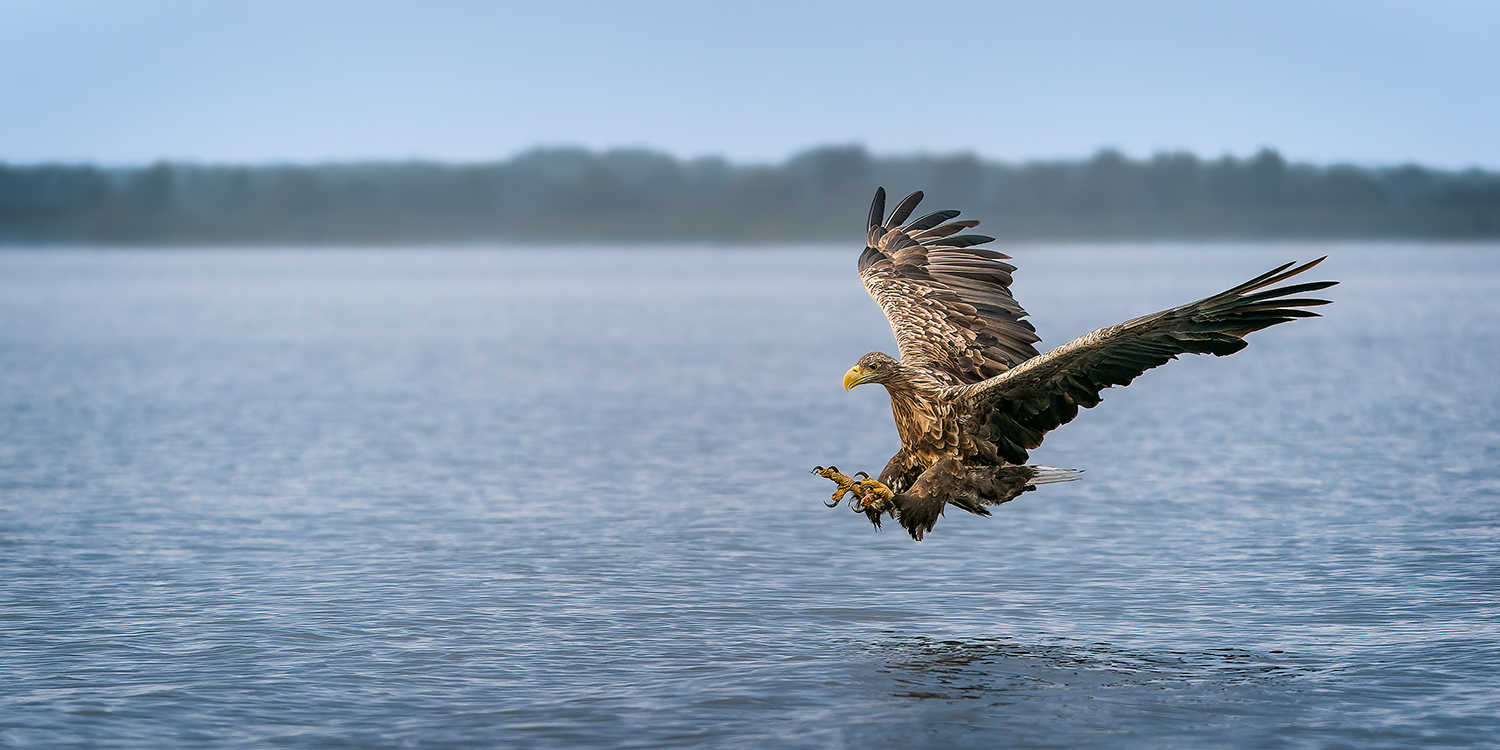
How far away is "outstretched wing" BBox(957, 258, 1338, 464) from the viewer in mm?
8938

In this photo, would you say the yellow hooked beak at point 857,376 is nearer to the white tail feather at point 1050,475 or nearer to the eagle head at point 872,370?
the eagle head at point 872,370

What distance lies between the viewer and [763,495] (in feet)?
58.1

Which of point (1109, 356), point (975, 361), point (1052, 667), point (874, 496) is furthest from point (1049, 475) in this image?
point (975, 361)

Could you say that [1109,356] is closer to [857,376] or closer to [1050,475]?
[1050,475]

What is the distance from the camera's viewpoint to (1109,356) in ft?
30.9

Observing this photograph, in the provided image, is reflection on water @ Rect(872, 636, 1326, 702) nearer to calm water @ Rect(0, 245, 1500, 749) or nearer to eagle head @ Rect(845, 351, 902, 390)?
calm water @ Rect(0, 245, 1500, 749)

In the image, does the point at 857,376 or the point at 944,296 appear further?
the point at 944,296

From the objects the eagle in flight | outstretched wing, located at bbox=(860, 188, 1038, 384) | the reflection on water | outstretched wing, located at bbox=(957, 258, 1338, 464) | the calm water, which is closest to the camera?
outstretched wing, located at bbox=(957, 258, 1338, 464)

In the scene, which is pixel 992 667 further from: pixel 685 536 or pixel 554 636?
pixel 685 536

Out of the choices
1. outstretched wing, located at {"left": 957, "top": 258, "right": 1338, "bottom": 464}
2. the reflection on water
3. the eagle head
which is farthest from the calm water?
the eagle head

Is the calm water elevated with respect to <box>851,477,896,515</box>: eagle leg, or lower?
lower

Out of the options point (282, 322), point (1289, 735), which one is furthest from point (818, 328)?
point (1289, 735)

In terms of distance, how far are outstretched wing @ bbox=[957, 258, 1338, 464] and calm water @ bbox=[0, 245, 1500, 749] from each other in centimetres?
159

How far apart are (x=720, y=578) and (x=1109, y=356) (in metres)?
4.84
